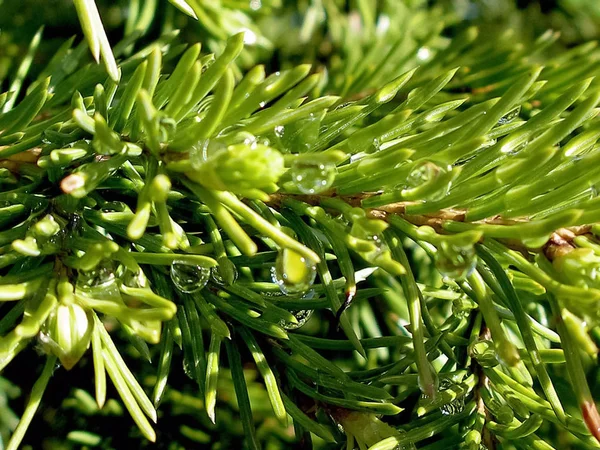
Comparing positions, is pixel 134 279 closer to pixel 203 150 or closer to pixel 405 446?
pixel 203 150

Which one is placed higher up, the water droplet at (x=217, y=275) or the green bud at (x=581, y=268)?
the green bud at (x=581, y=268)

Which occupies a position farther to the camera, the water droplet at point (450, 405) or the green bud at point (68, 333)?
the water droplet at point (450, 405)

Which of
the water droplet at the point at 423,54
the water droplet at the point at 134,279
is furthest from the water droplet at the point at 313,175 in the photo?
the water droplet at the point at 423,54

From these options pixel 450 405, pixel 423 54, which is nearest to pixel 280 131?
pixel 450 405

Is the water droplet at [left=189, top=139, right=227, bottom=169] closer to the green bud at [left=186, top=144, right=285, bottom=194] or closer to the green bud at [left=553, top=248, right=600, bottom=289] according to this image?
the green bud at [left=186, top=144, right=285, bottom=194]

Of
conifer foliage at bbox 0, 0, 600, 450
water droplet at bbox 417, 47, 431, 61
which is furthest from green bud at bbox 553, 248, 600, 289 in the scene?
water droplet at bbox 417, 47, 431, 61

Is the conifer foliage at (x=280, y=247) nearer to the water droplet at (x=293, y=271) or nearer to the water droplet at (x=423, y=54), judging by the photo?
the water droplet at (x=293, y=271)
